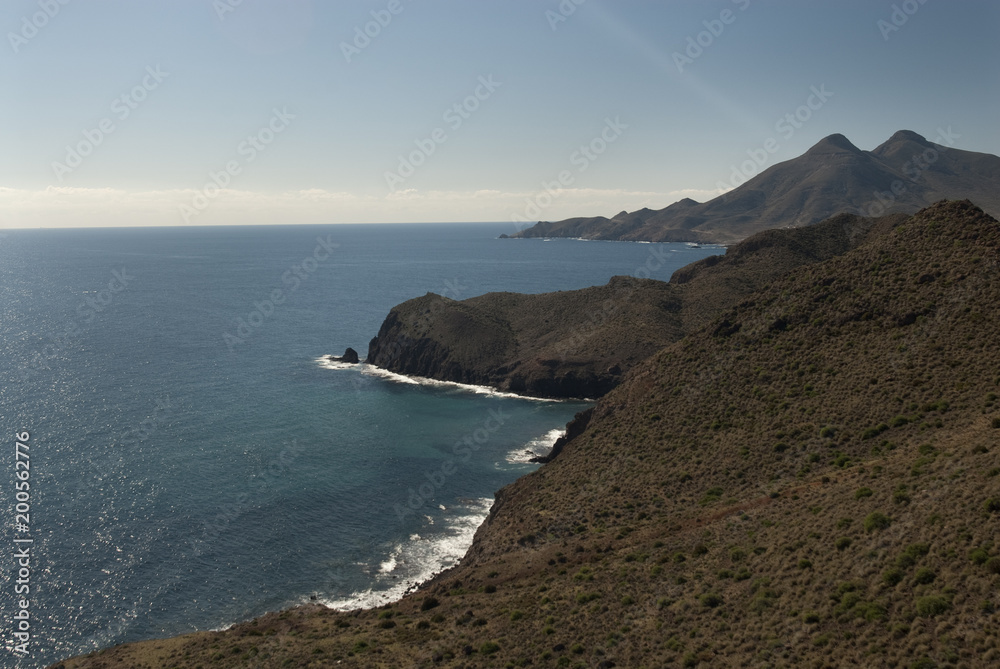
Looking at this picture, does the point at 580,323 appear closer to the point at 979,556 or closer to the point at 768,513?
the point at 768,513

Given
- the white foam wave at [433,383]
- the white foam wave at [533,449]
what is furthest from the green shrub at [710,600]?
the white foam wave at [433,383]

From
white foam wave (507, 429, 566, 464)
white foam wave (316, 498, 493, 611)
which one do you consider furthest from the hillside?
white foam wave (507, 429, 566, 464)

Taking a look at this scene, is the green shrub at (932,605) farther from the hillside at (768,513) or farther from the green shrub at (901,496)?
the green shrub at (901,496)

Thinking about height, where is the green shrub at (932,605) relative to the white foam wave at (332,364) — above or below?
above

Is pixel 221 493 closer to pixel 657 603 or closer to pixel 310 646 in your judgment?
pixel 310 646

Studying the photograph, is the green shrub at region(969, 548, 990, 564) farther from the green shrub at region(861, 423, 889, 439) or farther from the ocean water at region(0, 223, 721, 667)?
the ocean water at region(0, 223, 721, 667)

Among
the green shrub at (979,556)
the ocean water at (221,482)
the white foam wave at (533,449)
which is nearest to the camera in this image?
the green shrub at (979,556)

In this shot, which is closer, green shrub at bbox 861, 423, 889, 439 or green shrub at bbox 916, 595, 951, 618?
green shrub at bbox 916, 595, 951, 618
